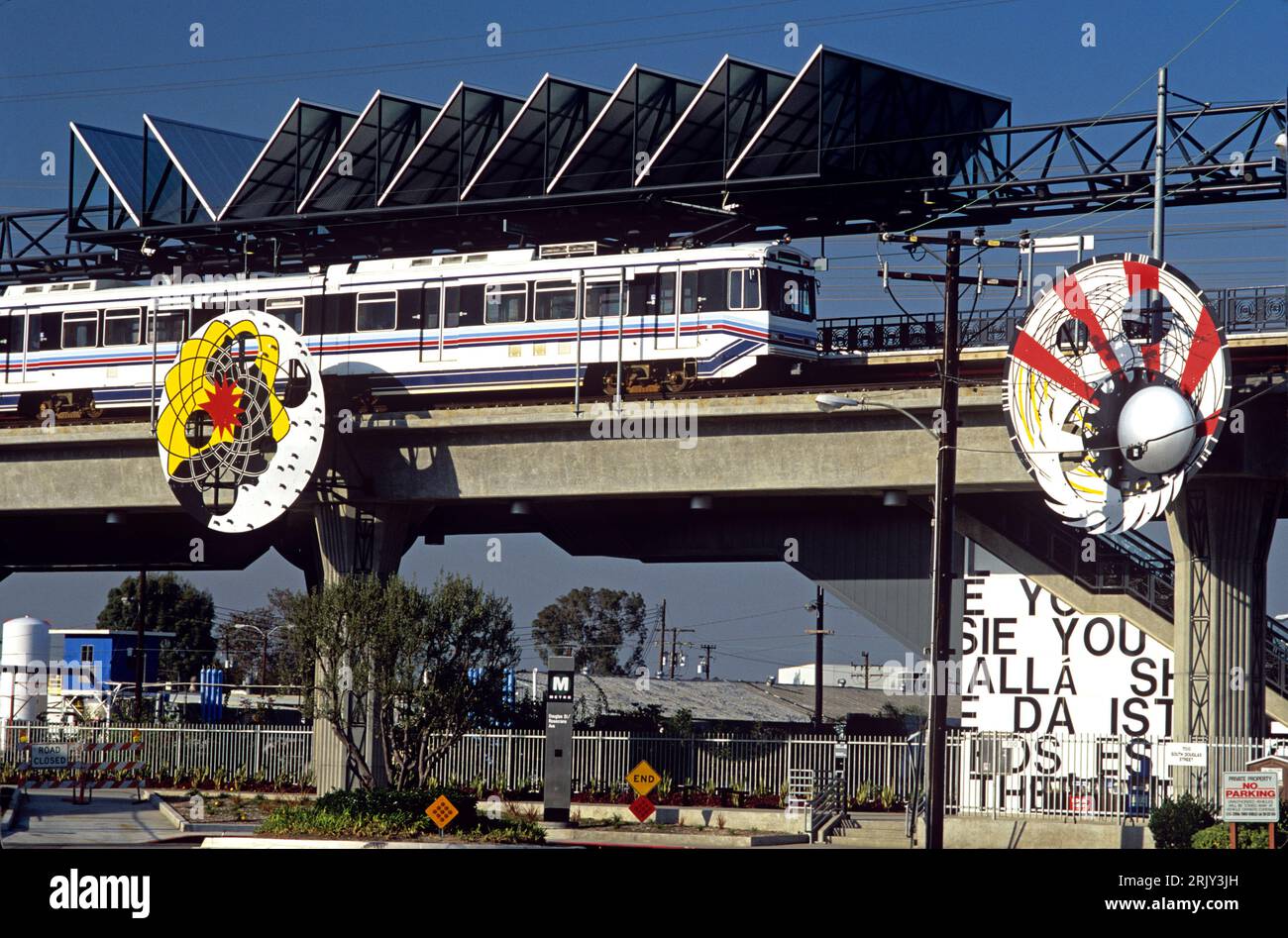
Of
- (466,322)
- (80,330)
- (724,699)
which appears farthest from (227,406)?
(724,699)

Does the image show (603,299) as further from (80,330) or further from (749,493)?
(80,330)

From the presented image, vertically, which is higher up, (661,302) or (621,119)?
(621,119)

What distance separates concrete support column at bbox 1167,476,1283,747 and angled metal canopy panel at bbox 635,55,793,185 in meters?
18.5

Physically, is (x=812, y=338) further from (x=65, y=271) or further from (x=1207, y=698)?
(x=65, y=271)

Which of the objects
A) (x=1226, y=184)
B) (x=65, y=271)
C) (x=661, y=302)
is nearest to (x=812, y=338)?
(x=661, y=302)

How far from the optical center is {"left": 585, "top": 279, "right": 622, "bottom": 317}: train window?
135 feet

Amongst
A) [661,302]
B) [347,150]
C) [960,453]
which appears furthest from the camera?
[347,150]

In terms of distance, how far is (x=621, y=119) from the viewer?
170ft

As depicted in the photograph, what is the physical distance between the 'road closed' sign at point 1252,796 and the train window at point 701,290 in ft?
63.5

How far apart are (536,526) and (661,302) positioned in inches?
408

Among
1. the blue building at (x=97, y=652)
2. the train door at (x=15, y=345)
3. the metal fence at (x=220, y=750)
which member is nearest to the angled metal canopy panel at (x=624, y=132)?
the train door at (x=15, y=345)

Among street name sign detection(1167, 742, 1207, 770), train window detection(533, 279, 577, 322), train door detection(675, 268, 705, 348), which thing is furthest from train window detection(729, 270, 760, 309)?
street name sign detection(1167, 742, 1207, 770)

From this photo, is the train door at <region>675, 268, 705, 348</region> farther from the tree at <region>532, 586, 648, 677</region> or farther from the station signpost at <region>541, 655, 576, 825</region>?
the tree at <region>532, 586, 648, 677</region>

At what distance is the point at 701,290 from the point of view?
4034cm
